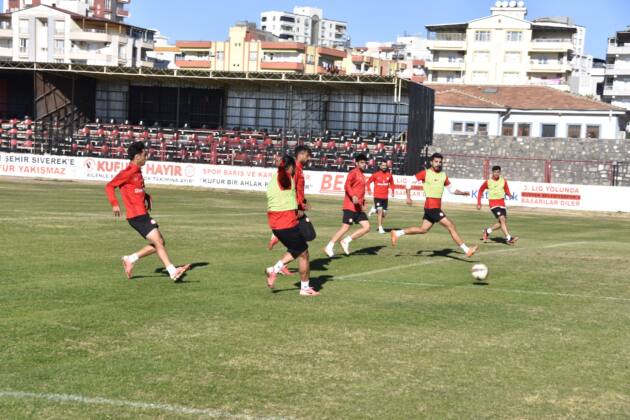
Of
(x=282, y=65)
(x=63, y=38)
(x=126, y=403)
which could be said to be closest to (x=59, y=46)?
(x=63, y=38)

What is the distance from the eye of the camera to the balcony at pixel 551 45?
99062 millimetres

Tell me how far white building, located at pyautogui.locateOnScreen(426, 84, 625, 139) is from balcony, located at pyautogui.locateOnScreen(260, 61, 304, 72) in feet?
229

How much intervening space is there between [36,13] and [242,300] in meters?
120

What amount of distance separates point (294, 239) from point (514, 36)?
3735 inches

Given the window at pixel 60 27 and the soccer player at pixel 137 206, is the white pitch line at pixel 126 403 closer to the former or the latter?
the soccer player at pixel 137 206

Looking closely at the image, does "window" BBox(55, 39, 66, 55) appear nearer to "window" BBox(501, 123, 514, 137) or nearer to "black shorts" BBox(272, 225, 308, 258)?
"window" BBox(501, 123, 514, 137)

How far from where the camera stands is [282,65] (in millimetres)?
134750

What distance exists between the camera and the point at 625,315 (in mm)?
11227

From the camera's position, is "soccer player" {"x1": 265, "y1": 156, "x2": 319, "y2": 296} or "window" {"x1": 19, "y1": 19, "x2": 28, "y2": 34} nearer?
"soccer player" {"x1": 265, "y1": 156, "x2": 319, "y2": 296}

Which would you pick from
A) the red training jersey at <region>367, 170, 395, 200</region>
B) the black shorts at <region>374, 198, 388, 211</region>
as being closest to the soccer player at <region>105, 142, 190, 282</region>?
the red training jersey at <region>367, 170, 395, 200</region>

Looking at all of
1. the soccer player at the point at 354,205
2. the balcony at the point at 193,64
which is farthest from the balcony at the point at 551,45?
the soccer player at the point at 354,205

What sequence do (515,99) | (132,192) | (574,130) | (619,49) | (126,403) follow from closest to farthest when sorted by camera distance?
(126,403) → (132,192) → (574,130) → (515,99) → (619,49)

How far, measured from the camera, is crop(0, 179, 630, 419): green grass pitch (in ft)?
22.5

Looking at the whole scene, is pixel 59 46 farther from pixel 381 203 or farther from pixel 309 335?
pixel 309 335
